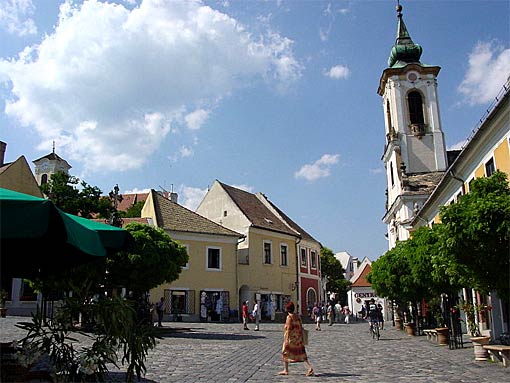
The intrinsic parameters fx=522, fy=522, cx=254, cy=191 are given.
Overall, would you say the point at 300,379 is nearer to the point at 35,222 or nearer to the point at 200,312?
the point at 35,222

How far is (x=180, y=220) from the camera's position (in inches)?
1510

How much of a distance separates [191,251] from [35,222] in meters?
32.4

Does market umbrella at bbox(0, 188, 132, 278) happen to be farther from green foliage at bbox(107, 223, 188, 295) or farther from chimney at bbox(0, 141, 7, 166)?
chimney at bbox(0, 141, 7, 166)

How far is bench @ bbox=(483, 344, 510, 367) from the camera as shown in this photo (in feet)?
38.8

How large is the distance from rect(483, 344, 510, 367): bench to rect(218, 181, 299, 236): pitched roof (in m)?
29.5

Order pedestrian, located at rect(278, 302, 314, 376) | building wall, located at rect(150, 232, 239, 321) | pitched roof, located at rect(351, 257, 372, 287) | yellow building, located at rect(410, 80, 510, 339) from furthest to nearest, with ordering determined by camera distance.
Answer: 1. pitched roof, located at rect(351, 257, 372, 287)
2. building wall, located at rect(150, 232, 239, 321)
3. yellow building, located at rect(410, 80, 510, 339)
4. pedestrian, located at rect(278, 302, 314, 376)

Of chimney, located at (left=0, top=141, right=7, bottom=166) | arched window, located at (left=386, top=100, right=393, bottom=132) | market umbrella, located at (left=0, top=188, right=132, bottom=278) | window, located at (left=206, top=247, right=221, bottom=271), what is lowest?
market umbrella, located at (left=0, top=188, right=132, bottom=278)

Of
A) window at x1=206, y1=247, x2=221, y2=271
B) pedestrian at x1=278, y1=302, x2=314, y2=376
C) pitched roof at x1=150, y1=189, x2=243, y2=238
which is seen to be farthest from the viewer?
window at x1=206, y1=247, x2=221, y2=271

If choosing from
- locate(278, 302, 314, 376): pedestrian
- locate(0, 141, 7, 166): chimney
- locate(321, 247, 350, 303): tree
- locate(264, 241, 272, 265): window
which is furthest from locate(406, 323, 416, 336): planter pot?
locate(321, 247, 350, 303): tree

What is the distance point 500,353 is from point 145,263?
41.2 ft

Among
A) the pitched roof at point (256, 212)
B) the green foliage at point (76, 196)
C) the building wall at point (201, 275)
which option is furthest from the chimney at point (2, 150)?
the building wall at point (201, 275)

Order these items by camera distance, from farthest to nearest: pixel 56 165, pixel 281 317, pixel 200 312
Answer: pixel 56 165, pixel 281 317, pixel 200 312

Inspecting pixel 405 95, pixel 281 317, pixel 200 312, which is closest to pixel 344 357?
pixel 200 312

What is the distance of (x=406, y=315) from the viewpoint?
92.7 feet
